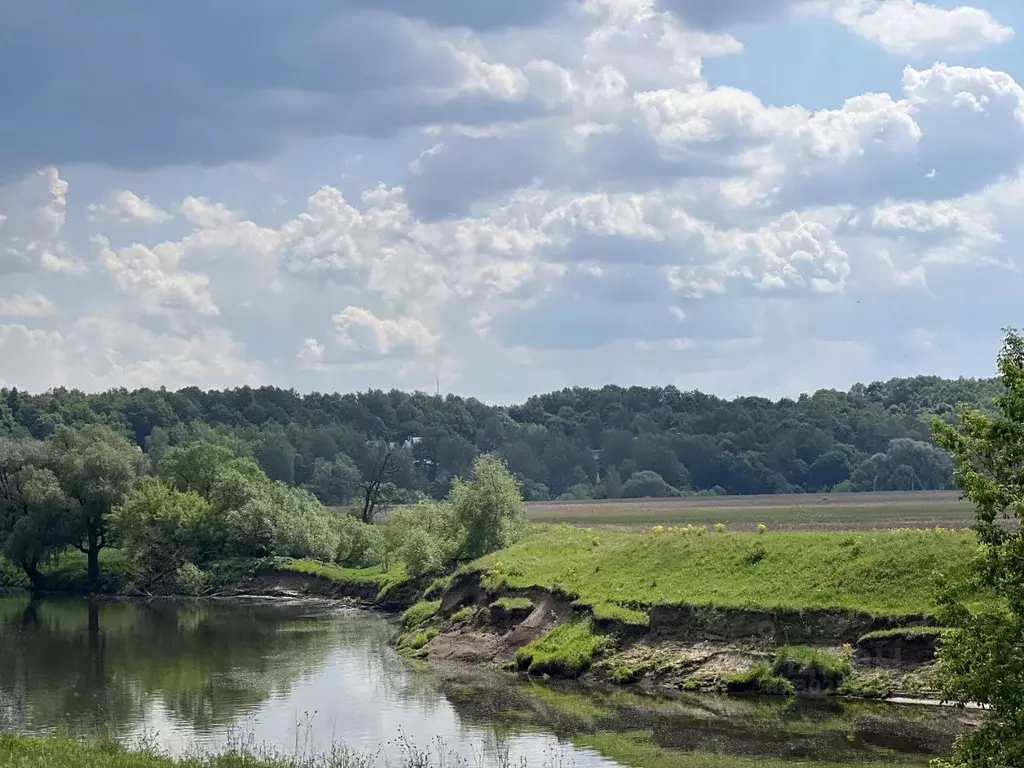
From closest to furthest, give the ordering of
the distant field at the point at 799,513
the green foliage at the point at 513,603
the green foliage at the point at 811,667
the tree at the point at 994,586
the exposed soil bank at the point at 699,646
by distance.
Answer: the tree at the point at 994,586, the exposed soil bank at the point at 699,646, the green foliage at the point at 811,667, the green foliage at the point at 513,603, the distant field at the point at 799,513

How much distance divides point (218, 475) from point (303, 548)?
42.1 ft

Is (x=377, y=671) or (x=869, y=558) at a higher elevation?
(x=869, y=558)

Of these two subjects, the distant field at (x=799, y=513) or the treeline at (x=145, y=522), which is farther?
the treeline at (x=145, y=522)

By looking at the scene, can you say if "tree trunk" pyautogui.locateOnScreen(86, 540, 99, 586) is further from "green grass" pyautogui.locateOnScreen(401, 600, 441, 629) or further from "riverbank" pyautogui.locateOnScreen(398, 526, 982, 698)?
"riverbank" pyautogui.locateOnScreen(398, 526, 982, 698)

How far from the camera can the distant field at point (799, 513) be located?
9544cm

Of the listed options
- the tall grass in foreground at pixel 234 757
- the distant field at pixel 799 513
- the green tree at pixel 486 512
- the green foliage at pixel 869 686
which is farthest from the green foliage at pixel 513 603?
the distant field at pixel 799 513

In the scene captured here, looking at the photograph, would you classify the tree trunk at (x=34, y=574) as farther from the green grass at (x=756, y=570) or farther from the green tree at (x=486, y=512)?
the green grass at (x=756, y=570)

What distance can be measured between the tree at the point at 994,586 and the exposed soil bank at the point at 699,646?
22.2 m

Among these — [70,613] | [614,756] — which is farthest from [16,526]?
[614,756]

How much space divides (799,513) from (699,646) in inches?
2991

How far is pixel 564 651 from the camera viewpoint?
173ft

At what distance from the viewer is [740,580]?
172 ft

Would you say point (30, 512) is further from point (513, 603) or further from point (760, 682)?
point (760, 682)

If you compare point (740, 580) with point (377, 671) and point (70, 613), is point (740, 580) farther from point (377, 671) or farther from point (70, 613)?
point (70, 613)
